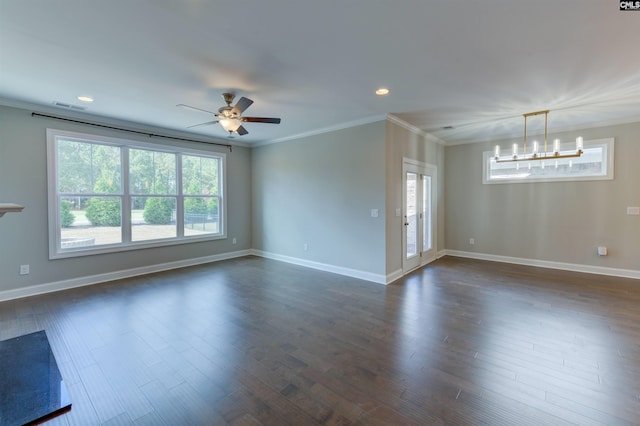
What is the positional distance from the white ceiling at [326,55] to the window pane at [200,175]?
1.64 meters

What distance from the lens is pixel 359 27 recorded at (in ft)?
7.29

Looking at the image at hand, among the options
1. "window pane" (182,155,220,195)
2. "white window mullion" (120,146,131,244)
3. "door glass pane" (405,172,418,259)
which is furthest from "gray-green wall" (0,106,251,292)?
"door glass pane" (405,172,418,259)

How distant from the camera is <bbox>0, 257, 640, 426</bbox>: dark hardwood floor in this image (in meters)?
1.90

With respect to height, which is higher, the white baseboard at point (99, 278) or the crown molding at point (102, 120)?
the crown molding at point (102, 120)

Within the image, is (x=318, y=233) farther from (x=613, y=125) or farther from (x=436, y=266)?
(x=613, y=125)

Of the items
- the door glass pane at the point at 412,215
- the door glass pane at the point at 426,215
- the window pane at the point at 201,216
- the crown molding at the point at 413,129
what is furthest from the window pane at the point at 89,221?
the door glass pane at the point at 426,215

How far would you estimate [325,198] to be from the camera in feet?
17.9

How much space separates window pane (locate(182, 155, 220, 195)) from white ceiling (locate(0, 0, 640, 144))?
5.37ft

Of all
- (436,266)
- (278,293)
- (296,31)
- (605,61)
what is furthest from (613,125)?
(278,293)

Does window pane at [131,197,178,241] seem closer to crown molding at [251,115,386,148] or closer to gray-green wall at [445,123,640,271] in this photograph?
crown molding at [251,115,386,148]

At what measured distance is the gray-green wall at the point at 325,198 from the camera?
4754 millimetres

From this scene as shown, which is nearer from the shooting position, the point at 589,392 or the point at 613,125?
the point at 589,392

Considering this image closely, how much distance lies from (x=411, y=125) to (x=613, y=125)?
348cm

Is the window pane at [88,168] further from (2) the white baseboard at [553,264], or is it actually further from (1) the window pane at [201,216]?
(2) the white baseboard at [553,264]
